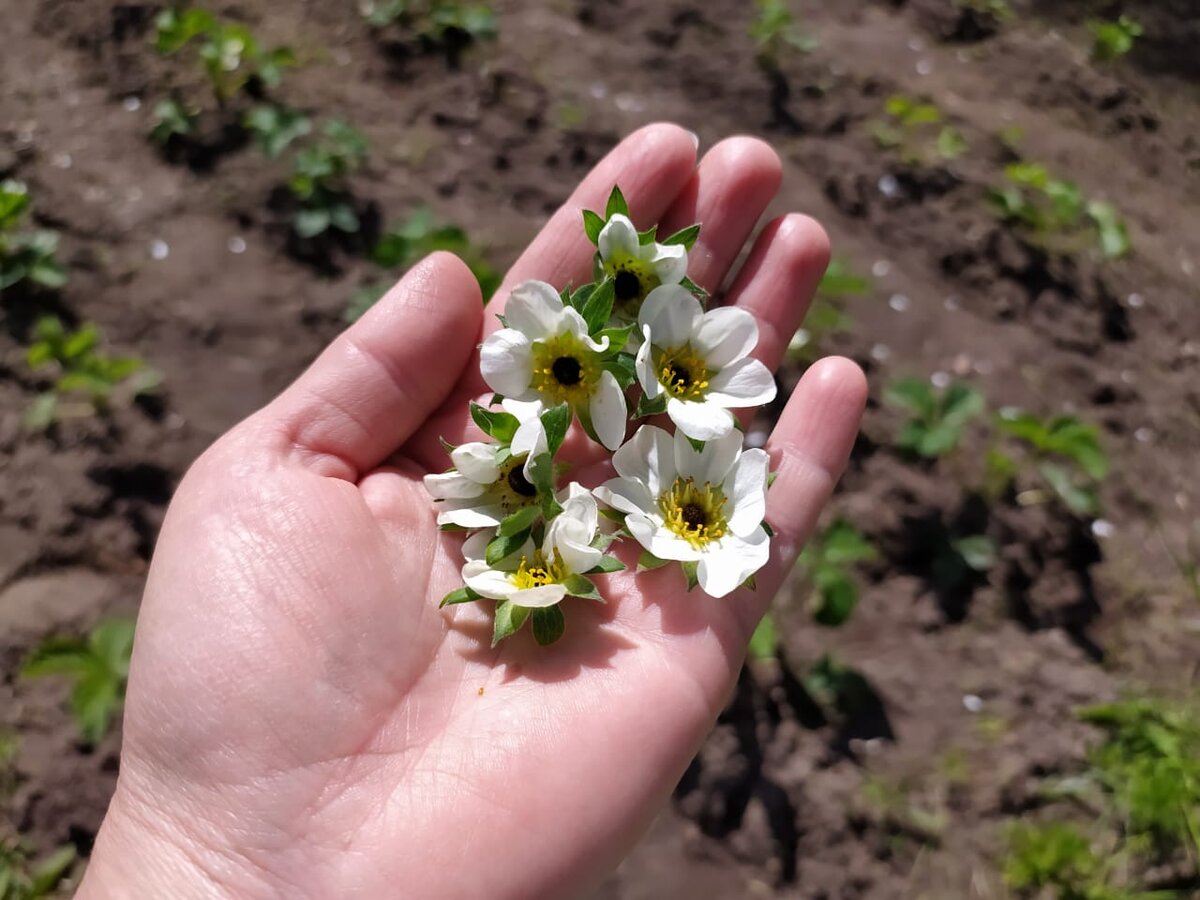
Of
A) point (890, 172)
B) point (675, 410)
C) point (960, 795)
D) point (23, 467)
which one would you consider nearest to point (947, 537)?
point (960, 795)

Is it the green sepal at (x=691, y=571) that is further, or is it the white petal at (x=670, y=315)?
the white petal at (x=670, y=315)

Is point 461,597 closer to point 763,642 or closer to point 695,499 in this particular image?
point 695,499


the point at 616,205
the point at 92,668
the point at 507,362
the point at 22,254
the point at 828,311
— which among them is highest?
the point at 616,205

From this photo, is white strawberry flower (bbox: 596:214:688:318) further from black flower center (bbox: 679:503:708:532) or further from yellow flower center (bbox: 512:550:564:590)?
yellow flower center (bbox: 512:550:564:590)

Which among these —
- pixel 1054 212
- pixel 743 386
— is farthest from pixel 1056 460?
pixel 743 386

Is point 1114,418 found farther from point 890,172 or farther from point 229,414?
point 229,414

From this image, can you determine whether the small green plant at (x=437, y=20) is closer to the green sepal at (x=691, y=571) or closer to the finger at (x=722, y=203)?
the finger at (x=722, y=203)

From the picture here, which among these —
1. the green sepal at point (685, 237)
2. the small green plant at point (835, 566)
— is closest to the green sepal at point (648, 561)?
the green sepal at point (685, 237)
